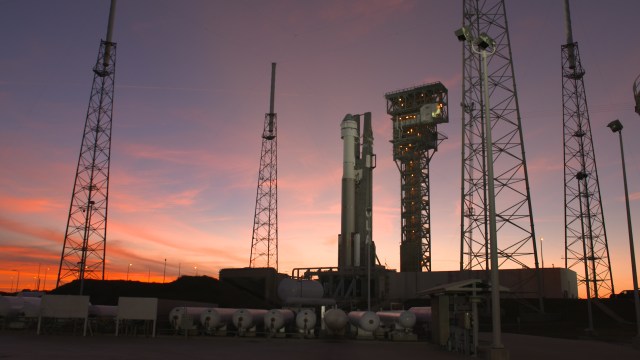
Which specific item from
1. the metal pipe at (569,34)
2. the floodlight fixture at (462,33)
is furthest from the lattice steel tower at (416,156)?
the floodlight fixture at (462,33)

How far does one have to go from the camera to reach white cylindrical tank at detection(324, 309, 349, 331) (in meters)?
43.0

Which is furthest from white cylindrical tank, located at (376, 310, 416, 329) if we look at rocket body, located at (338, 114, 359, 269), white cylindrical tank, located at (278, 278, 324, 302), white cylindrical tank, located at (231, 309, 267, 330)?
rocket body, located at (338, 114, 359, 269)

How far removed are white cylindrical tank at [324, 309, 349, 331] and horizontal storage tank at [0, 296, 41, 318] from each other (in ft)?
84.9

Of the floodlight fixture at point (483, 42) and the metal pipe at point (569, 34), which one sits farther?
the metal pipe at point (569, 34)

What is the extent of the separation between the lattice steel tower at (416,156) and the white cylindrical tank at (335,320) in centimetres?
5683

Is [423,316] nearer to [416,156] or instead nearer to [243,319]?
[243,319]

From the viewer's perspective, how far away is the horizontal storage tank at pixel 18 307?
151ft

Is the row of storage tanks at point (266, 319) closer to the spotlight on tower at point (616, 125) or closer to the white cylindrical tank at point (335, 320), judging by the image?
the white cylindrical tank at point (335, 320)

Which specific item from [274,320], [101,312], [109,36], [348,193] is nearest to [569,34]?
[348,193]

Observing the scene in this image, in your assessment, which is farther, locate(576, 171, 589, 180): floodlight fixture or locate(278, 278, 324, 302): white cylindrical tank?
locate(278, 278, 324, 302): white cylindrical tank

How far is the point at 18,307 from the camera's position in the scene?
4772cm

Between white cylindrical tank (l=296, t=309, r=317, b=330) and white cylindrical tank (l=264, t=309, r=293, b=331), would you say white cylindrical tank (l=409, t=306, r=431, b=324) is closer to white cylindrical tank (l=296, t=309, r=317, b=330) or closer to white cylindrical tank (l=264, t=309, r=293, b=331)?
white cylindrical tank (l=296, t=309, r=317, b=330)

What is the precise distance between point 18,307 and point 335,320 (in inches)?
1166

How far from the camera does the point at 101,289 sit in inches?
2657
